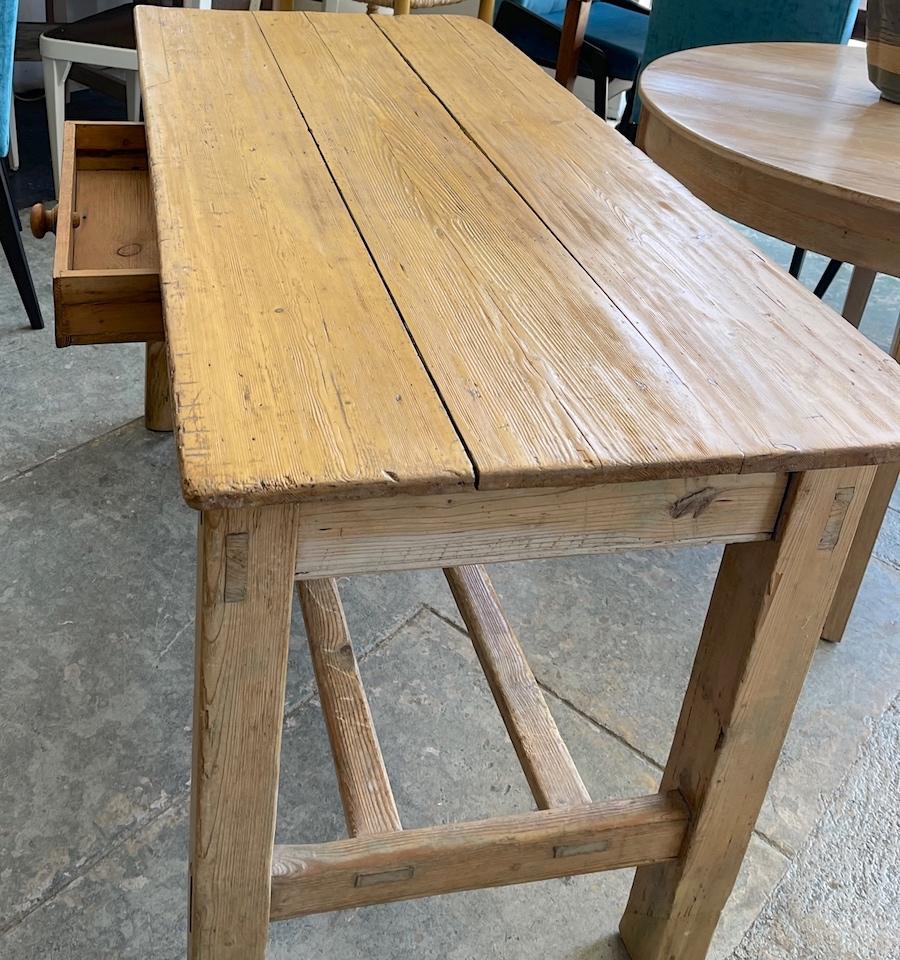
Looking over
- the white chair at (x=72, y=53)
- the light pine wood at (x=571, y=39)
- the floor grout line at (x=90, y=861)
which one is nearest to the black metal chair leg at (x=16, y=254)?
the white chair at (x=72, y=53)

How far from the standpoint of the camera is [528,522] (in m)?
0.79

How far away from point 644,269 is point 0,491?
123cm

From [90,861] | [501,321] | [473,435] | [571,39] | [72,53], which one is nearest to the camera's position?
[473,435]

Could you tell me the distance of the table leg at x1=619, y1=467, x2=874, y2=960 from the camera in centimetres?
87

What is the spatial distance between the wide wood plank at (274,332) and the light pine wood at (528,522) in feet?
0.16

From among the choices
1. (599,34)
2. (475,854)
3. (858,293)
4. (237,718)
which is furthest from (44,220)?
(599,34)

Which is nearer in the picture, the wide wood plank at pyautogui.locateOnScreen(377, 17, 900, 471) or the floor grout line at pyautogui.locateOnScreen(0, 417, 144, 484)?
A: the wide wood plank at pyautogui.locateOnScreen(377, 17, 900, 471)

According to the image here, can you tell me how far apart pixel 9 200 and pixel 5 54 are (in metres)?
0.28

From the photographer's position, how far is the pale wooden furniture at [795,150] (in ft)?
4.14

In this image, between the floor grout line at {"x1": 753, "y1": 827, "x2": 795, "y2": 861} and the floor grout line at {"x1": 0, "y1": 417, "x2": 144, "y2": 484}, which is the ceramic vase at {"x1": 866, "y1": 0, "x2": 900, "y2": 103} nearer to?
the floor grout line at {"x1": 753, "y1": 827, "x2": 795, "y2": 861}

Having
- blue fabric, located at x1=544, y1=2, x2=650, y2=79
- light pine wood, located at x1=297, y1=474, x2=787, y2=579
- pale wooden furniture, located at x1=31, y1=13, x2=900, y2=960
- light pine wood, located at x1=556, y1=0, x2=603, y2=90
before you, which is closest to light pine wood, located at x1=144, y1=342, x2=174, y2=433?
pale wooden furniture, located at x1=31, y1=13, x2=900, y2=960

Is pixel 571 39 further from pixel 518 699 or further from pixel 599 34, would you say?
pixel 518 699

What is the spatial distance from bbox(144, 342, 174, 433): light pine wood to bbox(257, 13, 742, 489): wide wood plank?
2.06 feet

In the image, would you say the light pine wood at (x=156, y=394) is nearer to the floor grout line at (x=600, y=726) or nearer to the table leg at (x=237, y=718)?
the floor grout line at (x=600, y=726)
